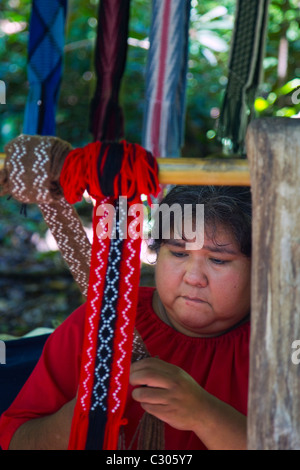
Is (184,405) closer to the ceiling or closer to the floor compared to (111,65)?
closer to the floor

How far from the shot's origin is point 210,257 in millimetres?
1271

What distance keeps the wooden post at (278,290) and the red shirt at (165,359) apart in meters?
0.46

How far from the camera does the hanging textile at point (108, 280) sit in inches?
38.3

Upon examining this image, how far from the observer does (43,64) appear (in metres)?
1.79

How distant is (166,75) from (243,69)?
28 centimetres

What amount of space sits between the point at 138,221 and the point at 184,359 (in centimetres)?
47

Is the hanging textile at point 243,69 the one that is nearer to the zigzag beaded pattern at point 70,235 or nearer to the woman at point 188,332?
the woman at point 188,332

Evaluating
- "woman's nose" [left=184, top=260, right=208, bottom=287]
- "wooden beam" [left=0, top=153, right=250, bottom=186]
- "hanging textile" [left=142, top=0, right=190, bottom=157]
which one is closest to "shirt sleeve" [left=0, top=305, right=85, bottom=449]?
"woman's nose" [left=184, top=260, right=208, bottom=287]

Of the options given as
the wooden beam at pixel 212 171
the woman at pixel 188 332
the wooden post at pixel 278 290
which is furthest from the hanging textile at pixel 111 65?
the wooden post at pixel 278 290

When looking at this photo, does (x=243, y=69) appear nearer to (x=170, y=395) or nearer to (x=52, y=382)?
(x=52, y=382)

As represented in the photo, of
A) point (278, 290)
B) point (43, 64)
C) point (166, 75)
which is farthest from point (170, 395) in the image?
point (166, 75)

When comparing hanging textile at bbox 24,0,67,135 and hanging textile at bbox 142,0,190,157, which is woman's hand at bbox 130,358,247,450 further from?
hanging textile at bbox 142,0,190,157

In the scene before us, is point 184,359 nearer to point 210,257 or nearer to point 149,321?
point 149,321
